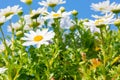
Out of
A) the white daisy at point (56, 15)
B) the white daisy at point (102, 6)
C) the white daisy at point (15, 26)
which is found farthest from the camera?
the white daisy at point (15, 26)

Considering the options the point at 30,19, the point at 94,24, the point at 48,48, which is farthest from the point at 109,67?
the point at 30,19

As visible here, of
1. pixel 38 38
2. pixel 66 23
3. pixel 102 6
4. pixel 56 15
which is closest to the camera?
pixel 38 38

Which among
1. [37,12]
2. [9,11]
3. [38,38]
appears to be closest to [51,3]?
[37,12]

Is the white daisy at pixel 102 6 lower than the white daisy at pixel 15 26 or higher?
lower

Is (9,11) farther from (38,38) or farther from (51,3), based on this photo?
(38,38)

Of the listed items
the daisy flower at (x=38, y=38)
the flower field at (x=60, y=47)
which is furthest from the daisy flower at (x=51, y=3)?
the daisy flower at (x=38, y=38)

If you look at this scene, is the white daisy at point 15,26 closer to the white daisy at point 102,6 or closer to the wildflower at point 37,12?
the wildflower at point 37,12

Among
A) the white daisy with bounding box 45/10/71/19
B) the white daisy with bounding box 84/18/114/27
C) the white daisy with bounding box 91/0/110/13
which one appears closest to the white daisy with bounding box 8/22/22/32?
the white daisy with bounding box 45/10/71/19

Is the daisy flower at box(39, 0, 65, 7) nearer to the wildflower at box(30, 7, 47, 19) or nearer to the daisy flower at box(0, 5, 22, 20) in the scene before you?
the wildflower at box(30, 7, 47, 19)
